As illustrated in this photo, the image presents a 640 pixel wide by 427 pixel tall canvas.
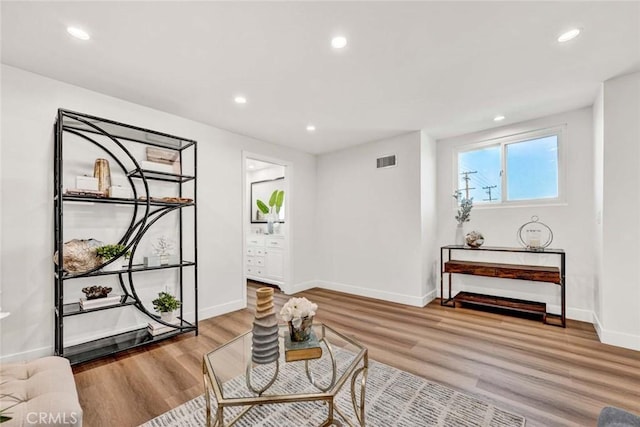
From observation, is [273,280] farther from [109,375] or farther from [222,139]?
[109,375]

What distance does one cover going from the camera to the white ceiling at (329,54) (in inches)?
67.1

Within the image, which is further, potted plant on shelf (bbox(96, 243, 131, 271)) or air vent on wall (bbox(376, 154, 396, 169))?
air vent on wall (bbox(376, 154, 396, 169))

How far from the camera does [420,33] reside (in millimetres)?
1898

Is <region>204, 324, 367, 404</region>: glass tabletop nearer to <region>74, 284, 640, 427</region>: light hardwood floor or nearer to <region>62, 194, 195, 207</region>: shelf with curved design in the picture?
<region>74, 284, 640, 427</region>: light hardwood floor

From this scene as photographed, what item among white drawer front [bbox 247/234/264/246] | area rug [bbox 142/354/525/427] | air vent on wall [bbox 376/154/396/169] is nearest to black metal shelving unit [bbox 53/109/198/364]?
area rug [bbox 142/354/525/427]

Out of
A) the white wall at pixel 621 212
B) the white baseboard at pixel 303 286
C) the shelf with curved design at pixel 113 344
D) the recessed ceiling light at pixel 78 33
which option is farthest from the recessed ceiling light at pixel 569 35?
the white baseboard at pixel 303 286

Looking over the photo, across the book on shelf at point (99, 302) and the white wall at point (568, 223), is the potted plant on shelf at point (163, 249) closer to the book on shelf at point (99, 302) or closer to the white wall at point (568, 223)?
the book on shelf at point (99, 302)

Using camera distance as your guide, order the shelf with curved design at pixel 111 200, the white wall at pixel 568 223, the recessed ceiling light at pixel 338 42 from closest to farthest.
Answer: the recessed ceiling light at pixel 338 42 → the shelf with curved design at pixel 111 200 → the white wall at pixel 568 223

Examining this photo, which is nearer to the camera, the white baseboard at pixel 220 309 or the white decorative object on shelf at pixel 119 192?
the white decorative object on shelf at pixel 119 192

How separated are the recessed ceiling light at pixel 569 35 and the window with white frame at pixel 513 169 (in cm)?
186

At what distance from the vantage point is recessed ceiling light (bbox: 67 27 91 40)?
1.84 metres

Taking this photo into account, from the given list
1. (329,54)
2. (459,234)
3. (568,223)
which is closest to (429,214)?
(459,234)

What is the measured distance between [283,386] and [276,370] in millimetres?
194

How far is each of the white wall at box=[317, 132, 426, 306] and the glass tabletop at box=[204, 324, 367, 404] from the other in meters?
2.01
